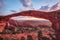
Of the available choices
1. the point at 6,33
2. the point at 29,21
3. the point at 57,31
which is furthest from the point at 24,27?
the point at 57,31

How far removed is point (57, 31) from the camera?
173 inches

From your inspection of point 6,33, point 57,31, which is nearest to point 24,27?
point 6,33

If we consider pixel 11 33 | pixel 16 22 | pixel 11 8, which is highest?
pixel 11 8

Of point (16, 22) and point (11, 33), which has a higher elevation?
point (16, 22)

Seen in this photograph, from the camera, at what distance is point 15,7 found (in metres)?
4.54

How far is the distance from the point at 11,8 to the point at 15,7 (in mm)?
117

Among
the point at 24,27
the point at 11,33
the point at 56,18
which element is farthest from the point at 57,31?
the point at 11,33

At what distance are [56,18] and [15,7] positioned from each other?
46.6 inches

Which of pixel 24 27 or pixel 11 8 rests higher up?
pixel 11 8

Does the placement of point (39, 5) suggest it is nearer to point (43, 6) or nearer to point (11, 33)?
point (43, 6)

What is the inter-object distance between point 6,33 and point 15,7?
0.77m

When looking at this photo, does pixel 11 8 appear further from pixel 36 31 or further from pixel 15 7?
pixel 36 31

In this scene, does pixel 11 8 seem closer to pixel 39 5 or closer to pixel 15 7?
pixel 15 7

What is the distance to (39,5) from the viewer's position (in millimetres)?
4512
